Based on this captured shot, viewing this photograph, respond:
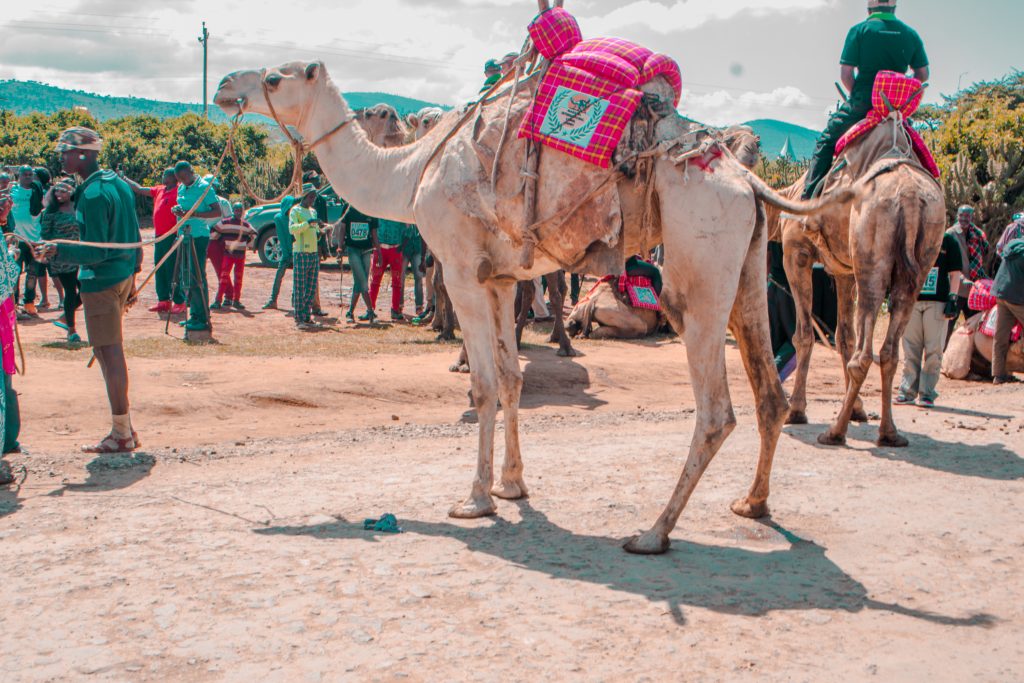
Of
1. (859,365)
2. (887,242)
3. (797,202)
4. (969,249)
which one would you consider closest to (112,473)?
(797,202)

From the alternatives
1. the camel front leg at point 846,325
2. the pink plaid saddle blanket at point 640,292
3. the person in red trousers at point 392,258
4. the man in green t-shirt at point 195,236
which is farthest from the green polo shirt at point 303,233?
the camel front leg at point 846,325

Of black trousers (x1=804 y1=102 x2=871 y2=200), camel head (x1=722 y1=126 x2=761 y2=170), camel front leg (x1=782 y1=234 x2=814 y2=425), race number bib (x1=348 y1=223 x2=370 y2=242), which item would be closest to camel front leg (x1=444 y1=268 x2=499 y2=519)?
camel front leg (x1=782 y1=234 x2=814 y2=425)

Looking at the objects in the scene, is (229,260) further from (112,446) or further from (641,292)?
(112,446)

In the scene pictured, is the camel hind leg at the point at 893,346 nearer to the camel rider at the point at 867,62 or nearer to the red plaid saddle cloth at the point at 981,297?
the camel rider at the point at 867,62

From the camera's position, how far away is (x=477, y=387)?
6469 millimetres

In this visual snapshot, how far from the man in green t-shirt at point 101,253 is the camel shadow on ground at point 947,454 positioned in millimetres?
5697

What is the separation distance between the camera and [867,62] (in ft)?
30.9

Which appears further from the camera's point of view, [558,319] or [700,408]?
[558,319]

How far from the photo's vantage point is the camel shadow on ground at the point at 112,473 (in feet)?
23.6

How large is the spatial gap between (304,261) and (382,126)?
838cm

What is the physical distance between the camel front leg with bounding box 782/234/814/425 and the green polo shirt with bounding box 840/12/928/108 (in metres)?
1.46

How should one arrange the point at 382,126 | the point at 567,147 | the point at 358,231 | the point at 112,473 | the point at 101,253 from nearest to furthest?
1. the point at 567,147
2. the point at 112,473
3. the point at 101,253
4. the point at 382,126
5. the point at 358,231

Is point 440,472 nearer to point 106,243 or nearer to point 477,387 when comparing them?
point 477,387

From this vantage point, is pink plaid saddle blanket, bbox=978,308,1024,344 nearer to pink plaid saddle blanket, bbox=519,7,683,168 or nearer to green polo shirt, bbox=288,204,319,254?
pink plaid saddle blanket, bbox=519,7,683,168
